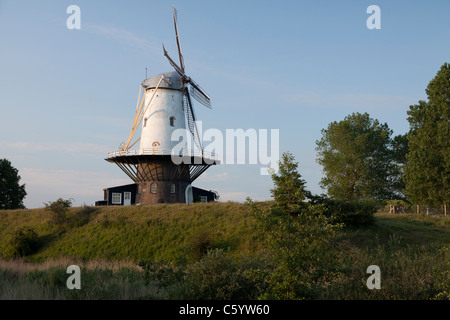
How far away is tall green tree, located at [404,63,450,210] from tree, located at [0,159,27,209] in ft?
140

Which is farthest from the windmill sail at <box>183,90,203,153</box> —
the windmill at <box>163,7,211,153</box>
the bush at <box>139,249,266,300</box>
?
the bush at <box>139,249,266,300</box>

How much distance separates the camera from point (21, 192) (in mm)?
51281

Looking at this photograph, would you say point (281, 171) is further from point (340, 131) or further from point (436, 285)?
point (340, 131)

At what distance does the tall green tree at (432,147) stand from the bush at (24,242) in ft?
97.0

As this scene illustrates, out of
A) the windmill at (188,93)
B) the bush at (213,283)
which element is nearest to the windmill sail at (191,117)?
the windmill at (188,93)

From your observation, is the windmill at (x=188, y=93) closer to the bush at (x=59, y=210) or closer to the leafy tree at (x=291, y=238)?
the bush at (x=59, y=210)

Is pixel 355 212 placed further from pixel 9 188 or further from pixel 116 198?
pixel 9 188

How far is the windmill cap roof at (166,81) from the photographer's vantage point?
1655 inches

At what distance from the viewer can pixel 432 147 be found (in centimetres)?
3500

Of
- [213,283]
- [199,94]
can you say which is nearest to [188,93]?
[199,94]

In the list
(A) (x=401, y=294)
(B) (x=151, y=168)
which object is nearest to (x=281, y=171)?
(A) (x=401, y=294)

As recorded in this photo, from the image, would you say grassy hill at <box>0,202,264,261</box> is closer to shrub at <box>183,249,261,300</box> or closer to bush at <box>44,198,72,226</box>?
bush at <box>44,198,72,226</box>

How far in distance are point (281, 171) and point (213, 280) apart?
3305mm

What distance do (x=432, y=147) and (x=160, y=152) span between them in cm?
2385
